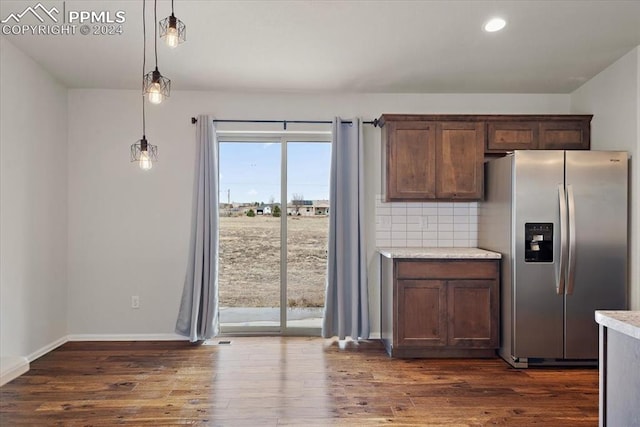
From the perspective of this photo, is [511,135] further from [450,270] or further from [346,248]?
[346,248]

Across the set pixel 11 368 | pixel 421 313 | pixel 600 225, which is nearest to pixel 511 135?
pixel 600 225

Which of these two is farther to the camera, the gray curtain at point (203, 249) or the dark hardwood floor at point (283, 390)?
the gray curtain at point (203, 249)

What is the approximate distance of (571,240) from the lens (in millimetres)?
3197

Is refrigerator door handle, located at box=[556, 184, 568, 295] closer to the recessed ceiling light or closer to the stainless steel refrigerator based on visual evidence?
the stainless steel refrigerator

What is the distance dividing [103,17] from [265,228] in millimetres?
2324

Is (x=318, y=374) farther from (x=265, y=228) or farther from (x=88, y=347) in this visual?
(x=88, y=347)

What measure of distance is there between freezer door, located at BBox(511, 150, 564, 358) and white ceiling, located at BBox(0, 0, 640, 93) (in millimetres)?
869

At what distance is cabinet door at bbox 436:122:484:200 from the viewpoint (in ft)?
12.4

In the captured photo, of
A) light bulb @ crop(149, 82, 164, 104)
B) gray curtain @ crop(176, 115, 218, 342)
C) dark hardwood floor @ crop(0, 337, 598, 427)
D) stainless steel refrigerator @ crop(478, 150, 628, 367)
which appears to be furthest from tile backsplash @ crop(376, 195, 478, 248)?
light bulb @ crop(149, 82, 164, 104)

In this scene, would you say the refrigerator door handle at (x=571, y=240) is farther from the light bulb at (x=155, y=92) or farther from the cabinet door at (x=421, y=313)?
the light bulb at (x=155, y=92)

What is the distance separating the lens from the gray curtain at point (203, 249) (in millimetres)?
3941

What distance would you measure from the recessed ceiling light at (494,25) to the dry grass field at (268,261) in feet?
7.47

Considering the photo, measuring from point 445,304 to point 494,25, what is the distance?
87.1 inches

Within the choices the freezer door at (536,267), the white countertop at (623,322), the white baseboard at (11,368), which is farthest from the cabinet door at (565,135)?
the white baseboard at (11,368)
